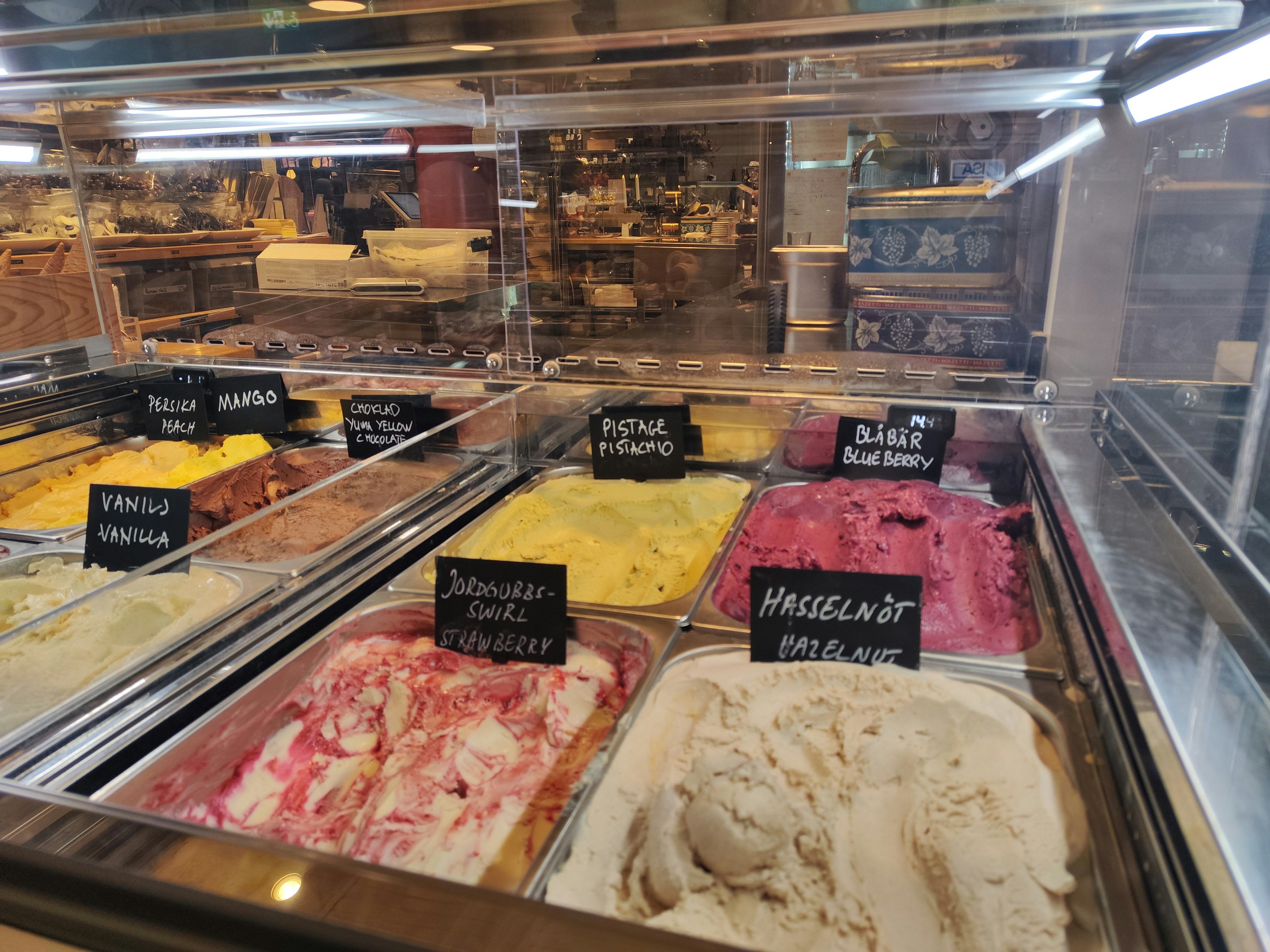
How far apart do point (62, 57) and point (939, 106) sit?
179cm

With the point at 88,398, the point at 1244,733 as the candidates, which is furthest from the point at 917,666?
the point at 88,398

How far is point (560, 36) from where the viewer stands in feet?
4.38

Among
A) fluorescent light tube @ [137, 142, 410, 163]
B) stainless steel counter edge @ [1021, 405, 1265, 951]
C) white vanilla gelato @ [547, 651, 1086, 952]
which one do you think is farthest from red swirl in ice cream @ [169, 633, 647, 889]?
fluorescent light tube @ [137, 142, 410, 163]

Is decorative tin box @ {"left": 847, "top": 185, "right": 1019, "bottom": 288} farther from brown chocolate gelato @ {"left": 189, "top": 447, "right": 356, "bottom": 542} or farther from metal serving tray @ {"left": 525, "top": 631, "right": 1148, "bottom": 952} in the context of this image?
A: brown chocolate gelato @ {"left": 189, "top": 447, "right": 356, "bottom": 542}

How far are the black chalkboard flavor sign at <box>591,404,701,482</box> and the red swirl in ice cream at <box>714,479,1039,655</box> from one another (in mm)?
276

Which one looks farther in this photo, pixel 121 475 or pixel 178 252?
pixel 178 252

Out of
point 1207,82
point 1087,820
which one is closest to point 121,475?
point 1087,820

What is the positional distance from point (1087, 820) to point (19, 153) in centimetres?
327

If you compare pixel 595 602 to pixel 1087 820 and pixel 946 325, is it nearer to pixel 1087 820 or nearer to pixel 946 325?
pixel 1087 820

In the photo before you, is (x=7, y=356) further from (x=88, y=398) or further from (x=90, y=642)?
(x=90, y=642)

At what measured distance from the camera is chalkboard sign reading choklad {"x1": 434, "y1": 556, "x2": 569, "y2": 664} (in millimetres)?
1368

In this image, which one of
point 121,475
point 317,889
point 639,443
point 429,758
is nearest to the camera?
point 317,889

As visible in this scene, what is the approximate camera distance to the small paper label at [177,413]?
2.48 metres

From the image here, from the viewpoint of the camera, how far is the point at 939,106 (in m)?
1.79
